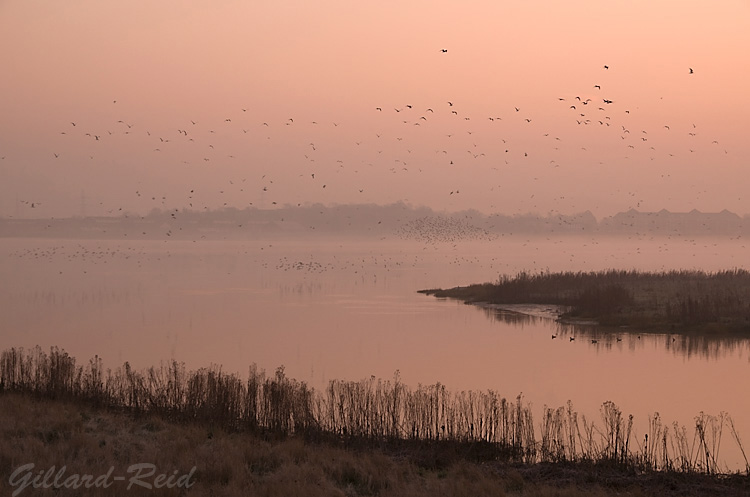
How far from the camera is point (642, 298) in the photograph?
163 ft

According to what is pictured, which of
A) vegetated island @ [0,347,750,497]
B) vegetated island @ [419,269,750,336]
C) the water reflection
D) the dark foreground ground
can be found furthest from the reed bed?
vegetated island @ [419,269,750,336]

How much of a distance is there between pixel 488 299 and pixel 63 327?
2875cm

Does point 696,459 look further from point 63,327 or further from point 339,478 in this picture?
point 63,327

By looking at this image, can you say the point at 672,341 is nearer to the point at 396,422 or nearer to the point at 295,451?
the point at 396,422

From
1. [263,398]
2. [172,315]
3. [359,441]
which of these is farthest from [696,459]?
[172,315]

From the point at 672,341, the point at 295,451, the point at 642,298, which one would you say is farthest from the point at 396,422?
the point at 642,298

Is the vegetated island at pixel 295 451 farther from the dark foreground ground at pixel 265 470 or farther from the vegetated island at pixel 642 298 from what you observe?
the vegetated island at pixel 642 298

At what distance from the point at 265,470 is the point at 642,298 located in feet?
127

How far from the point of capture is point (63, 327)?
44594 mm

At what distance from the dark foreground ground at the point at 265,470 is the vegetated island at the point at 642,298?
89.9ft

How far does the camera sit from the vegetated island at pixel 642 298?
4181 cm

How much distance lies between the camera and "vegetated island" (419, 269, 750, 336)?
41.8 meters

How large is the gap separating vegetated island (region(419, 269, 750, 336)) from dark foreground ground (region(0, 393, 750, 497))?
2739 centimetres

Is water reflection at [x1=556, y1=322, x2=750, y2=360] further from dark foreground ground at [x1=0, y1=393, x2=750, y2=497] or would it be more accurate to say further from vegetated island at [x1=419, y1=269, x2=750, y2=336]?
dark foreground ground at [x1=0, y1=393, x2=750, y2=497]
